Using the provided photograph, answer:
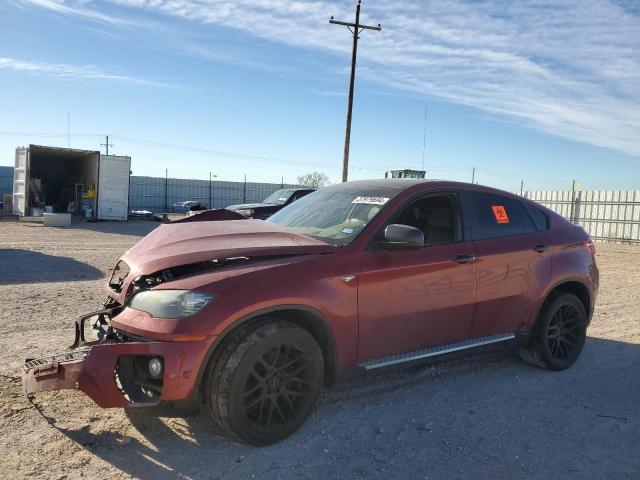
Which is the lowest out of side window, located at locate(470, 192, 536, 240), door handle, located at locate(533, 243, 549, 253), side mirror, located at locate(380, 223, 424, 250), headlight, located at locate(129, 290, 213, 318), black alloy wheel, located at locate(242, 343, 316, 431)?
black alloy wheel, located at locate(242, 343, 316, 431)

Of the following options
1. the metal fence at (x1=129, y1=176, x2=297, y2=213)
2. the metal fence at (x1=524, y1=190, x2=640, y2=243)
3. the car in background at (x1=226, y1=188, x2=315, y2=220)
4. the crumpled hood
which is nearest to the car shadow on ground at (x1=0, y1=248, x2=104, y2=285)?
the car in background at (x1=226, y1=188, x2=315, y2=220)

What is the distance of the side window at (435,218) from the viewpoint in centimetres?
436

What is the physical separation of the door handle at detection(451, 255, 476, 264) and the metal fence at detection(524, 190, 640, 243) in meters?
20.4

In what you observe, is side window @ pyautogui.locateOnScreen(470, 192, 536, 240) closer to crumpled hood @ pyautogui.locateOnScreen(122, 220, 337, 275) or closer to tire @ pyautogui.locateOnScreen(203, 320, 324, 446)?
crumpled hood @ pyautogui.locateOnScreen(122, 220, 337, 275)

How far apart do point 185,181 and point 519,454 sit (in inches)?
1427

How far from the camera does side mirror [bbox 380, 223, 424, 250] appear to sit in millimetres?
3768

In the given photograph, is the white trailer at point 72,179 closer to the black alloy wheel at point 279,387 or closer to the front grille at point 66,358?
the front grille at point 66,358

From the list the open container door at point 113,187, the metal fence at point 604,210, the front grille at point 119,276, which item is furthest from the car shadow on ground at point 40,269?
the metal fence at point 604,210

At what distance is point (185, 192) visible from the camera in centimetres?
3772

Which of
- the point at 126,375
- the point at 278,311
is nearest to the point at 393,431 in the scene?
the point at 278,311

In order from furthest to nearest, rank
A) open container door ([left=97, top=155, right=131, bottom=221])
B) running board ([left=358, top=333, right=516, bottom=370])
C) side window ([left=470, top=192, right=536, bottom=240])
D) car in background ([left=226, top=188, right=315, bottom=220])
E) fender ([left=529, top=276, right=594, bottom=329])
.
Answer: open container door ([left=97, top=155, right=131, bottom=221]) → car in background ([left=226, top=188, right=315, bottom=220]) → fender ([left=529, top=276, right=594, bottom=329]) → side window ([left=470, top=192, right=536, bottom=240]) → running board ([left=358, top=333, right=516, bottom=370])

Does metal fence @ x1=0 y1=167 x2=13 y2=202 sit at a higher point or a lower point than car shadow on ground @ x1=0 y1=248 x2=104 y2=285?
higher

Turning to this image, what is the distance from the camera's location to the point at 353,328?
3705mm

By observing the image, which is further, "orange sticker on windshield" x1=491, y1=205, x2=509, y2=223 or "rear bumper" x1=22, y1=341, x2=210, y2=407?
"orange sticker on windshield" x1=491, y1=205, x2=509, y2=223
